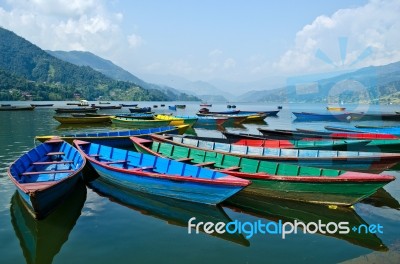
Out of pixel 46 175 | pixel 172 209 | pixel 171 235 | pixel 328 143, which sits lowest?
pixel 171 235

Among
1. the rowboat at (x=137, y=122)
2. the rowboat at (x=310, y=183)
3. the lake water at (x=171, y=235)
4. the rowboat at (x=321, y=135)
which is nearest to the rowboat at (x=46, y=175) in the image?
the lake water at (x=171, y=235)

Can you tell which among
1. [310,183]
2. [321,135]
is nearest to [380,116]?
[321,135]

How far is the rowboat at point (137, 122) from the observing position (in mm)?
41756

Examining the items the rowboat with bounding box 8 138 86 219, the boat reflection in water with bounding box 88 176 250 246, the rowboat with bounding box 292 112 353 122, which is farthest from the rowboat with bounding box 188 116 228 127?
the boat reflection in water with bounding box 88 176 250 246

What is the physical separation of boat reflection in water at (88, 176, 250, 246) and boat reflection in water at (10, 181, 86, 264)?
1942 mm

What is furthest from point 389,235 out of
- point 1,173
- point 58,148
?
point 1,173

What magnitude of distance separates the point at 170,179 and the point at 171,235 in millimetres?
2533

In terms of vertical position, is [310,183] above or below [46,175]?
above

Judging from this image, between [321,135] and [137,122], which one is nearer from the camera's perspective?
[321,135]

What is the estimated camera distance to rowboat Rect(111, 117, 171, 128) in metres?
41.8

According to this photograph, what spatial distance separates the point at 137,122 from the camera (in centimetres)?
4391

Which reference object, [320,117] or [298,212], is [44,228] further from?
[320,117]

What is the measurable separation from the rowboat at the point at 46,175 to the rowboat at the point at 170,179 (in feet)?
5.20

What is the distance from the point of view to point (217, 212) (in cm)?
1248
